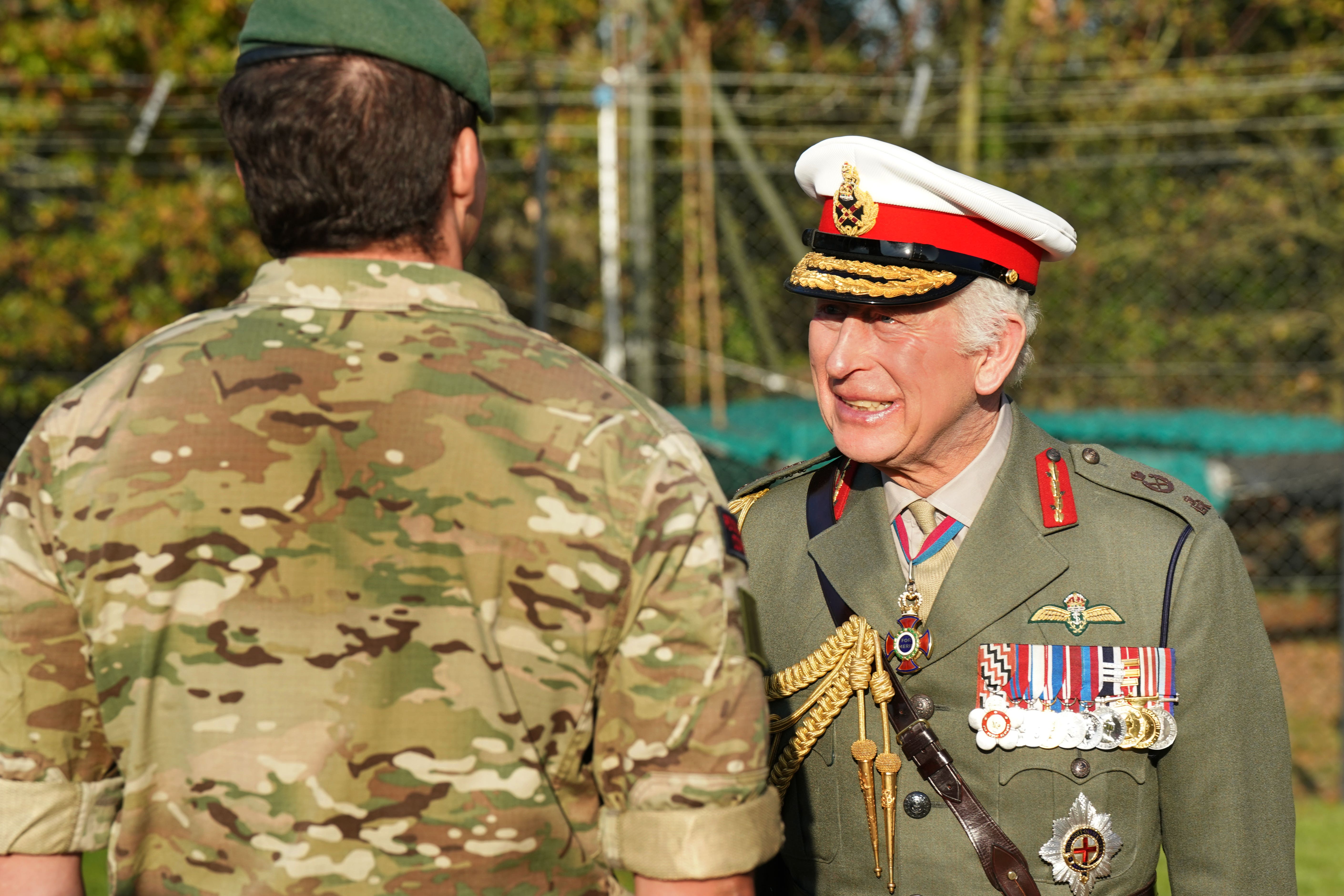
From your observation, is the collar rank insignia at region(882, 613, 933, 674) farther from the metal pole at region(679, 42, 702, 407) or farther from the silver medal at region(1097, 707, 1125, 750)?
the metal pole at region(679, 42, 702, 407)

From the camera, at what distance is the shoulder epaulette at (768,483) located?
2.53 m

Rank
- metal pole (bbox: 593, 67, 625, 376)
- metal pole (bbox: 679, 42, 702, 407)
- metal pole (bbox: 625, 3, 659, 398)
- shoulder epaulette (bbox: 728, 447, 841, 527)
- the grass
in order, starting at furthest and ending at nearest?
metal pole (bbox: 679, 42, 702, 407), metal pole (bbox: 625, 3, 659, 398), metal pole (bbox: 593, 67, 625, 376), the grass, shoulder epaulette (bbox: 728, 447, 841, 527)

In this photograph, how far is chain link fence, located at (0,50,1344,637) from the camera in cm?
711

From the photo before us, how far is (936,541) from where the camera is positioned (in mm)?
2318

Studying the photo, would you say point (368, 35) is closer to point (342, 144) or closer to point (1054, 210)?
point (342, 144)

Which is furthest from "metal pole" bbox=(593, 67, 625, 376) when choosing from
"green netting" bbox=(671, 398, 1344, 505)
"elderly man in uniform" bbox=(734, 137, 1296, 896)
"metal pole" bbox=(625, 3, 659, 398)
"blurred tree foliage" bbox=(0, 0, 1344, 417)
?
"elderly man in uniform" bbox=(734, 137, 1296, 896)

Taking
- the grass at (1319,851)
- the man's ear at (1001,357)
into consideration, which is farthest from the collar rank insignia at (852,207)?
the grass at (1319,851)

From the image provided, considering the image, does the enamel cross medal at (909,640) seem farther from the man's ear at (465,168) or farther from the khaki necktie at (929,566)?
the man's ear at (465,168)

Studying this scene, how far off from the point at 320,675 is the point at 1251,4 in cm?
993

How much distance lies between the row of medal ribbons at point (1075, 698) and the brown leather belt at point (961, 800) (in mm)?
73

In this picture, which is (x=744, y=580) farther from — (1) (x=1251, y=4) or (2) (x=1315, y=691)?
(1) (x=1251, y=4)

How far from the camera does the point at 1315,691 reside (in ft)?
24.1

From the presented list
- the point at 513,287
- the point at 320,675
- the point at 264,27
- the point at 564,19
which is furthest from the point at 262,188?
the point at 564,19

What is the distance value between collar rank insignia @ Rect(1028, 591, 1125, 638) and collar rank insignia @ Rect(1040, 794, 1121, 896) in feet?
0.95
